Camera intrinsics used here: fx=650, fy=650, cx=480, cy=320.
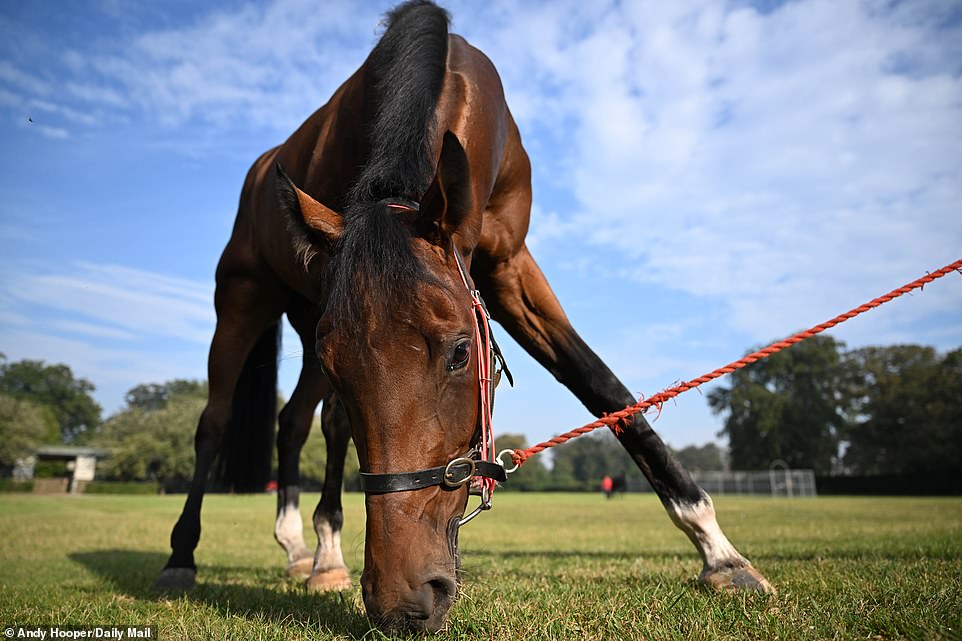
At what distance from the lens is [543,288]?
418cm

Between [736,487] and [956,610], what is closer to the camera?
[956,610]

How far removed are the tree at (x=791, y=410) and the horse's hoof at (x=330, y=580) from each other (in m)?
63.5

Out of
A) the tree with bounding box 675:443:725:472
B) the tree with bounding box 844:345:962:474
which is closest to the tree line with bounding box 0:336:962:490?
the tree with bounding box 844:345:962:474

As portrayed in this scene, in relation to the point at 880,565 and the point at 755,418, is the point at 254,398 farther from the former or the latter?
the point at 755,418

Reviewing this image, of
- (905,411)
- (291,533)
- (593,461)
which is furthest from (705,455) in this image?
(291,533)

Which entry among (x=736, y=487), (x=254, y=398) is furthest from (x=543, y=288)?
(x=736, y=487)

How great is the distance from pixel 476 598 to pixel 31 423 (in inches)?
2668

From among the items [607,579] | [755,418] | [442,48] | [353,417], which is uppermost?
[755,418]

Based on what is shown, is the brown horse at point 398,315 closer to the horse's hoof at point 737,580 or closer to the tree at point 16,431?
the horse's hoof at point 737,580

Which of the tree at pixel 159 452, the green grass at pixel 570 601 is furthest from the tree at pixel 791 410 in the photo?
the green grass at pixel 570 601

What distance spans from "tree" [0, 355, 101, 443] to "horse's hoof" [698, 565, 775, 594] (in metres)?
121

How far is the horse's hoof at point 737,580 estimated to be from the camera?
3.02 m

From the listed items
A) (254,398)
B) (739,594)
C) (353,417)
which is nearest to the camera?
(353,417)

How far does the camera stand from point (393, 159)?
274cm
